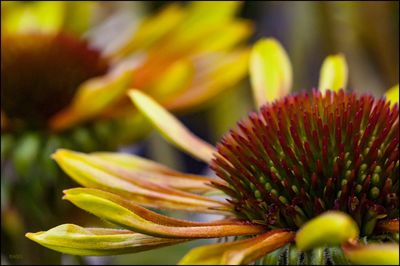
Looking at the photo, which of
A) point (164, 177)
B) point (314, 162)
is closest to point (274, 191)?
point (314, 162)

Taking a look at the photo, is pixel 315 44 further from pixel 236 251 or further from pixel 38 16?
pixel 236 251

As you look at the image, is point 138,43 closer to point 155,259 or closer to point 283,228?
point 155,259

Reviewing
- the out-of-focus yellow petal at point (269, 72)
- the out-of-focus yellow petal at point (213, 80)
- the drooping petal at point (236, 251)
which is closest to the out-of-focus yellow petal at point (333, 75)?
the out-of-focus yellow petal at point (269, 72)

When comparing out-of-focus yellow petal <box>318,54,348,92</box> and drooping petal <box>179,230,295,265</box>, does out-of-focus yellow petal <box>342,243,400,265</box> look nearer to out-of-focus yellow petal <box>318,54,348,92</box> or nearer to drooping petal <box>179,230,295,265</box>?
drooping petal <box>179,230,295,265</box>

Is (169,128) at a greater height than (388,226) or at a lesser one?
greater

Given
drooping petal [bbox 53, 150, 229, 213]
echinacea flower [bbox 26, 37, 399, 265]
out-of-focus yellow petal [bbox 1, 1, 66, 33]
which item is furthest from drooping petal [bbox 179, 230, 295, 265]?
out-of-focus yellow petal [bbox 1, 1, 66, 33]

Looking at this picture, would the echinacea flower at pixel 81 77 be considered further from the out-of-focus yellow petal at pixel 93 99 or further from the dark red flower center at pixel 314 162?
the dark red flower center at pixel 314 162

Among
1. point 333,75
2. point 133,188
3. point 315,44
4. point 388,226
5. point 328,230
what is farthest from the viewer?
point 315,44
